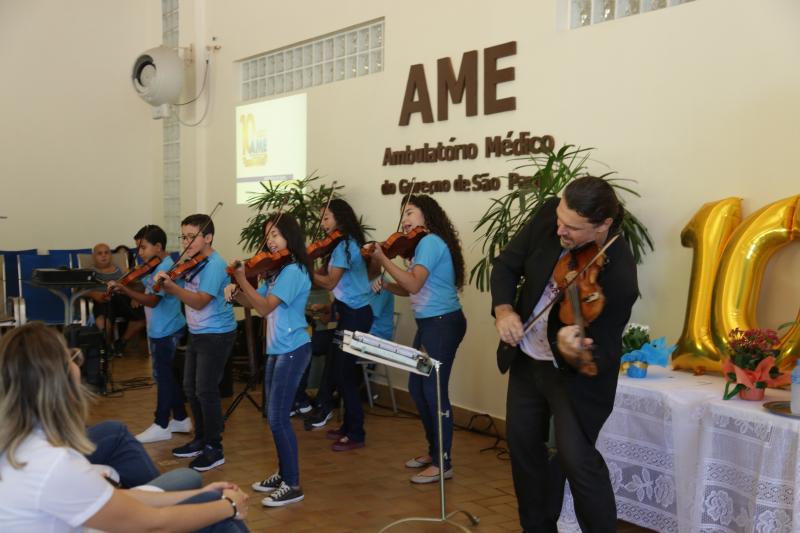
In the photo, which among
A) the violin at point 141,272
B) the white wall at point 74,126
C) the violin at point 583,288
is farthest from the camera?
the white wall at point 74,126

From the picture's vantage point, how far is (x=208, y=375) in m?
4.40

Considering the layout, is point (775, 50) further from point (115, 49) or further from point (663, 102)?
point (115, 49)

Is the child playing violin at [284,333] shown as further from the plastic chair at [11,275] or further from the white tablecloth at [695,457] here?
the plastic chair at [11,275]

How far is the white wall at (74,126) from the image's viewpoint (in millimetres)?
9070

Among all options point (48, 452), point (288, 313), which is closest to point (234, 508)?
point (48, 452)

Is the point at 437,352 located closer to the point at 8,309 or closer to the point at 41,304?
the point at 41,304

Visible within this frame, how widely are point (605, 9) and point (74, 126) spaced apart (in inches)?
268

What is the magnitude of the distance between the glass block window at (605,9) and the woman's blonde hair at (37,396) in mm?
3592

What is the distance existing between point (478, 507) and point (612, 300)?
65.8 inches

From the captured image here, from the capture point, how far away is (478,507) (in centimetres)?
397

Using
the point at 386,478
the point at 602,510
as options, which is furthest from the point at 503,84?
the point at 602,510

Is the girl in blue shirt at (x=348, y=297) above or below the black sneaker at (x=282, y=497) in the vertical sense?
above

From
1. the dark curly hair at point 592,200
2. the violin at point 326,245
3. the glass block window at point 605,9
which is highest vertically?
the glass block window at point 605,9

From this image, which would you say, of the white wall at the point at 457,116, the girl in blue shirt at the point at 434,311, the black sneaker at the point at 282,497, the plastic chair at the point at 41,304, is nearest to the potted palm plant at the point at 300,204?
the white wall at the point at 457,116
